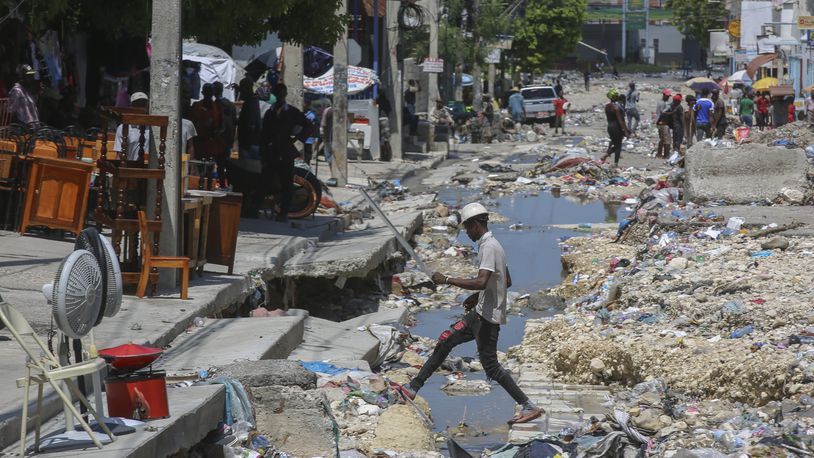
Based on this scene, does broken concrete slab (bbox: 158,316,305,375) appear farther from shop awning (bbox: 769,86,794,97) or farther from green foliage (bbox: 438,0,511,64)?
green foliage (bbox: 438,0,511,64)

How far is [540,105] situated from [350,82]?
20754mm

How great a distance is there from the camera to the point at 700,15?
93.4 metres

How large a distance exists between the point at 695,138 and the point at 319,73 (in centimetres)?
945

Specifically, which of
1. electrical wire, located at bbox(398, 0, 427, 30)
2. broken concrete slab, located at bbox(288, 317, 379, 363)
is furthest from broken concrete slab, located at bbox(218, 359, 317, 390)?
electrical wire, located at bbox(398, 0, 427, 30)

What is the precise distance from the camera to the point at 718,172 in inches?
719

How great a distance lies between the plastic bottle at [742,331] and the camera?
32.2 ft

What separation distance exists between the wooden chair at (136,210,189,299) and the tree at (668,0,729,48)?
3365 inches

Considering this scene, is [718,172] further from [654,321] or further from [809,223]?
[654,321]

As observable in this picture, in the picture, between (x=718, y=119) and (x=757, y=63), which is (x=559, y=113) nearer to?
(x=718, y=119)

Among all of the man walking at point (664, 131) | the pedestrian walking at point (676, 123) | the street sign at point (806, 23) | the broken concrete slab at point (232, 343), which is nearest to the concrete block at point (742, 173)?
the broken concrete slab at point (232, 343)

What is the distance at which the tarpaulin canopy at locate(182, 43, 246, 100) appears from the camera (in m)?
21.7

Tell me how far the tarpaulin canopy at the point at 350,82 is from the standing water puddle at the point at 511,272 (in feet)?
13.2

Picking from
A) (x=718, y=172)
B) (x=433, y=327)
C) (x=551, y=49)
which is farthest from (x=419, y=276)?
(x=551, y=49)

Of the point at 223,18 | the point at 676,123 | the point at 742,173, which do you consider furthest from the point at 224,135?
the point at 676,123
